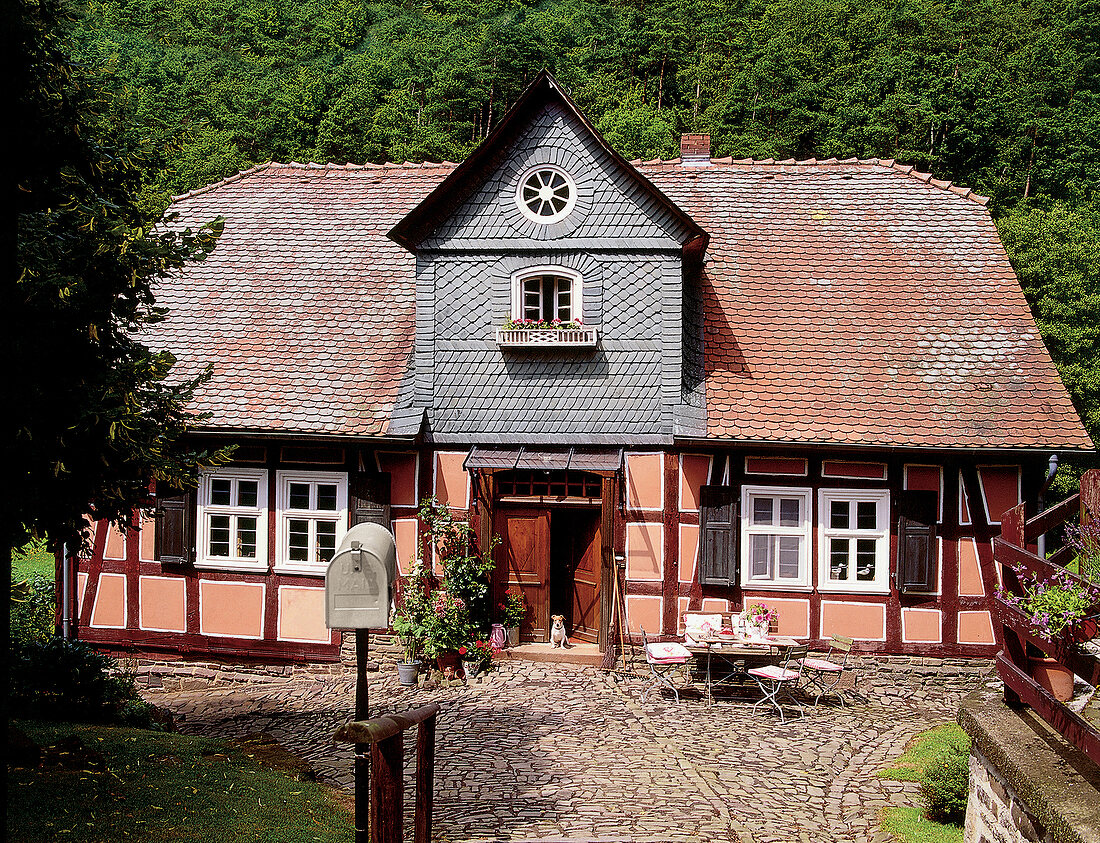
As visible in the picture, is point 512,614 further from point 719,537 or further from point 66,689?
point 66,689

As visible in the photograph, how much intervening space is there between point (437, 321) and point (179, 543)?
5175 millimetres

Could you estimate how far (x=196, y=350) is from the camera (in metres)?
14.7

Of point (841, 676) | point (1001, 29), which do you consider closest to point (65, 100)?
point (841, 676)

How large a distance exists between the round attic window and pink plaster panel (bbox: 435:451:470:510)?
3.72 meters

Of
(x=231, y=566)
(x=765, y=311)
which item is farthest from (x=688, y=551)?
(x=231, y=566)

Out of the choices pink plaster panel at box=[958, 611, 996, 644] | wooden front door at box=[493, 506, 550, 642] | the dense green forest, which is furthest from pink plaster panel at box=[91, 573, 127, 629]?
the dense green forest

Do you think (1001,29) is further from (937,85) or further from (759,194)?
(759,194)

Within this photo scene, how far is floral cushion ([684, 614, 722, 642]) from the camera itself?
11.7 meters

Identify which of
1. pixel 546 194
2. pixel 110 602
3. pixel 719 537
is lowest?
pixel 110 602

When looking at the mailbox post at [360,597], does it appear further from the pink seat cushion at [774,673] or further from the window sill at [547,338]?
the window sill at [547,338]

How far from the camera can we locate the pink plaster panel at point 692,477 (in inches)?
515

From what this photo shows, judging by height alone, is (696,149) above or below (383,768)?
above

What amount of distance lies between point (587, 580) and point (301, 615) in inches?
169

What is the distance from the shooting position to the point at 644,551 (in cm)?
1315
